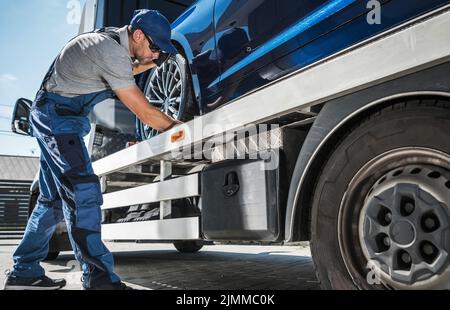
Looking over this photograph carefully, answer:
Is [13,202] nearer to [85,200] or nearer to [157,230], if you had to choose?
[157,230]

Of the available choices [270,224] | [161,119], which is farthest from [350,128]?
[161,119]

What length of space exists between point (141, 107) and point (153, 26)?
486 millimetres

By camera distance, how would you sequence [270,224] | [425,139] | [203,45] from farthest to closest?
[203,45], [270,224], [425,139]

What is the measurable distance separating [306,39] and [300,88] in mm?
405

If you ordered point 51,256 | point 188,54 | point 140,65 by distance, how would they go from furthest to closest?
point 51,256 → point 188,54 → point 140,65

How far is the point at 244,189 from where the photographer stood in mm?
1927

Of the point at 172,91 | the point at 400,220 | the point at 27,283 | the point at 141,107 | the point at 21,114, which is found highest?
the point at 172,91

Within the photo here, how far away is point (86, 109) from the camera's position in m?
2.32

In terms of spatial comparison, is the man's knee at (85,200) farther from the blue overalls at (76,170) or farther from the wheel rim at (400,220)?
the wheel rim at (400,220)

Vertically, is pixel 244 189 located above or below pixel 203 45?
below

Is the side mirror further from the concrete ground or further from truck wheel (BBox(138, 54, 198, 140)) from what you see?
the concrete ground

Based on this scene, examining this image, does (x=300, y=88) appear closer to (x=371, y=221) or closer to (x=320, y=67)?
(x=320, y=67)

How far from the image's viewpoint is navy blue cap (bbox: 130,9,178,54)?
2.23 metres

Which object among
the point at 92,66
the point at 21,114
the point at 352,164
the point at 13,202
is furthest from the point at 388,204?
the point at 13,202
